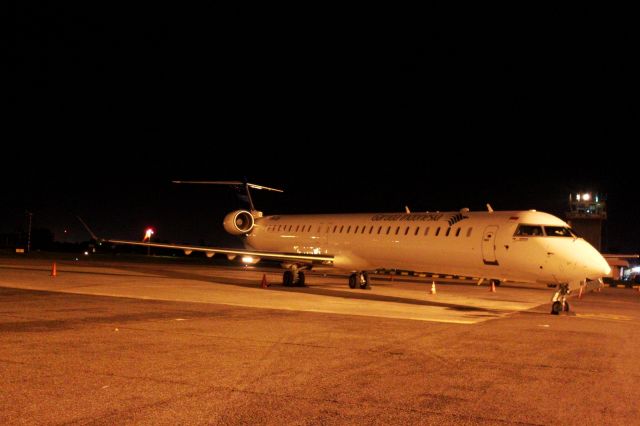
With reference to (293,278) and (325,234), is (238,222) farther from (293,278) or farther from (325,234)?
(293,278)

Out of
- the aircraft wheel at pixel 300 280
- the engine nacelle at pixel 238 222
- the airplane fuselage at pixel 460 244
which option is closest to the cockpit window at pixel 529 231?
the airplane fuselage at pixel 460 244

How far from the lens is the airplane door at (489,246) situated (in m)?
17.2

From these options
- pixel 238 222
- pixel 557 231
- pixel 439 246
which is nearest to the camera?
pixel 557 231

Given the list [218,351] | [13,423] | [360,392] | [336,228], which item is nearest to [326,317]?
[218,351]

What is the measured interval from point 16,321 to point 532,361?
330 inches

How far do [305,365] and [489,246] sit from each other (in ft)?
35.4

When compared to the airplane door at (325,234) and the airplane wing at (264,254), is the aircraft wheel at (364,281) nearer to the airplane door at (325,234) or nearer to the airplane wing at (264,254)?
the airplane wing at (264,254)

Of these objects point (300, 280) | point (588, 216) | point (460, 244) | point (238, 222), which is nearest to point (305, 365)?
point (460, 244)

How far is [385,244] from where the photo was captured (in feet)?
70.4

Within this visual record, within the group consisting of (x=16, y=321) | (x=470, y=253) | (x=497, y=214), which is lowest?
(x=16, y=321)

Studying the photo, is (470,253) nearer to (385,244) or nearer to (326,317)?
(385,244)

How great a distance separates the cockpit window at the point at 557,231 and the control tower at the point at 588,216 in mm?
27934

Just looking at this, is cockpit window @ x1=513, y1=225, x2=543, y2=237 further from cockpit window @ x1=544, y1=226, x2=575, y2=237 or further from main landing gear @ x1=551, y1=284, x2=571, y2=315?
main landing gear @ x1=551, y1=284, x2=571, y2=315

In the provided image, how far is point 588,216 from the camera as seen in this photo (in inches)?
1683
